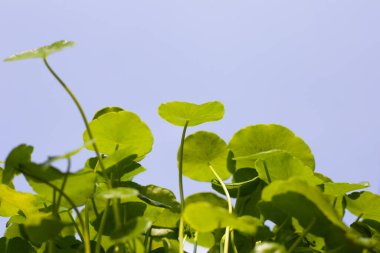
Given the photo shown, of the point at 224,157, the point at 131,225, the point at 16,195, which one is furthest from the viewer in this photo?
the point at 224,157

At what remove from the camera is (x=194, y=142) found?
487 mm

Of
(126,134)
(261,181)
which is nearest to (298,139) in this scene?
(261,181)

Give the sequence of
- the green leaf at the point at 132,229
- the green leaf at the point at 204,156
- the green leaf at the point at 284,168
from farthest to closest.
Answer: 1. the green leaf at the point at 204,156
2. the green leaf at the point at 284,168
3. the green leaf at the point at 132,229

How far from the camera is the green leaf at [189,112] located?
417 mm

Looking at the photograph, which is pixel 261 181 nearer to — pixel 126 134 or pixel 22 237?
pixel 126 134

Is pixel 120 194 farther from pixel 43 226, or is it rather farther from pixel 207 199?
pixel 207 199

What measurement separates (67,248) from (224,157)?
175 mm

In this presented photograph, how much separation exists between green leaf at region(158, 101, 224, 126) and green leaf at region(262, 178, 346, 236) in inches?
5.4

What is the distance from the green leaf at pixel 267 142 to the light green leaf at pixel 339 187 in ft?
0.16

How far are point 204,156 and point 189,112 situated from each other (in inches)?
2.9

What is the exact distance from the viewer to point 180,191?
1.32 ft

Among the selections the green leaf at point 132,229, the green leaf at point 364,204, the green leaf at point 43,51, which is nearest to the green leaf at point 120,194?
the green leaf at point 132,229

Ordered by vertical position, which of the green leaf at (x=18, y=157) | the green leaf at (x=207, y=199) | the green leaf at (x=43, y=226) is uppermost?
the green leaf at (x=18, y=157)

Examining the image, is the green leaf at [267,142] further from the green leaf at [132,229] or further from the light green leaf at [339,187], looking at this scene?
the green leaf at [132,229]
